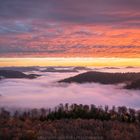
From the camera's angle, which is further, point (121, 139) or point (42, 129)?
point (42, 129)

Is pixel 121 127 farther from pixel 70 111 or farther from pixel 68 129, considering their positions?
pixel 70 111

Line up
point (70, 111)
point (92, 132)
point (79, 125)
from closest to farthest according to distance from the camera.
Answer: point (92, 132), point (79, 125), point (70, 111)

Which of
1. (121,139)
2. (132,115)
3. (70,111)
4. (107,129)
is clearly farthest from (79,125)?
(70,111)

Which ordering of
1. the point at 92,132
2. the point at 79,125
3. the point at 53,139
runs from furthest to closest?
the point at 79,125 < the point at 92,132 < the point at 53,139

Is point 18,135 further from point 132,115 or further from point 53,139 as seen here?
point 132,115

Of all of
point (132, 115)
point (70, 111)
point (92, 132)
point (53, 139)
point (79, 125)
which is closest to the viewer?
point (53, 139)

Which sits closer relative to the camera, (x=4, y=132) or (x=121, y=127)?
(x=4, y=132)

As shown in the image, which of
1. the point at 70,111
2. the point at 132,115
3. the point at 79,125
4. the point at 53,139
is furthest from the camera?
the point at 70,111

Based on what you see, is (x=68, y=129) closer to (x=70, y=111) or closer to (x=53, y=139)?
(x=53, y=139)

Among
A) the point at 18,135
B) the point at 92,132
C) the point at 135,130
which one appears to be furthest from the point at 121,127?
the point at 18,135
